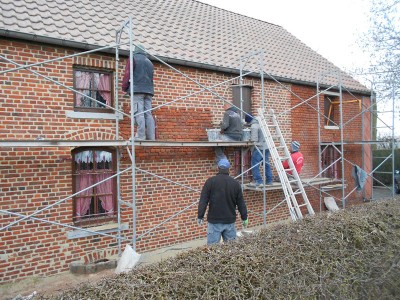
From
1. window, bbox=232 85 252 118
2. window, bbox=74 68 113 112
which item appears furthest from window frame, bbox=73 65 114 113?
window, bbox=232 85 252 118

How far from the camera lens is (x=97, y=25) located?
779 centimetres

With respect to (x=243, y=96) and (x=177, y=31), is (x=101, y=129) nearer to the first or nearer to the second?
(x=177, y=31)

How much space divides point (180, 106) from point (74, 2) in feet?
11.4

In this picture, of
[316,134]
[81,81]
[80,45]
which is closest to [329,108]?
[316,134]

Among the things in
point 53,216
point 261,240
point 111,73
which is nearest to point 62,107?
point 111,73

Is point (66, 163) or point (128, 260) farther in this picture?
point (66, 163)

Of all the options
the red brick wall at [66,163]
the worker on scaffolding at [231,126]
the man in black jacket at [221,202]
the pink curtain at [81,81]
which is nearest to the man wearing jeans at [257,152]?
the worker on scaffolding at [231,126]

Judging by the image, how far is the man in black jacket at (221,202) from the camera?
236 inches

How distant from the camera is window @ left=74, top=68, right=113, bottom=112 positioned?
7.03m

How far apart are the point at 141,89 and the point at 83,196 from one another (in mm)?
2429

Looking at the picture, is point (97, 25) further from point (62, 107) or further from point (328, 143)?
point (328, 143)

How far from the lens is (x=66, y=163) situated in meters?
6.68

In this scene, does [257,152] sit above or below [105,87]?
below

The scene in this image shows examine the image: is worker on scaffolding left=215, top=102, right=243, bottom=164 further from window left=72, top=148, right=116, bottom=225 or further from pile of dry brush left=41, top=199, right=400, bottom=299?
pile of dry brush left=41, top=199, right=400, bottom=299
